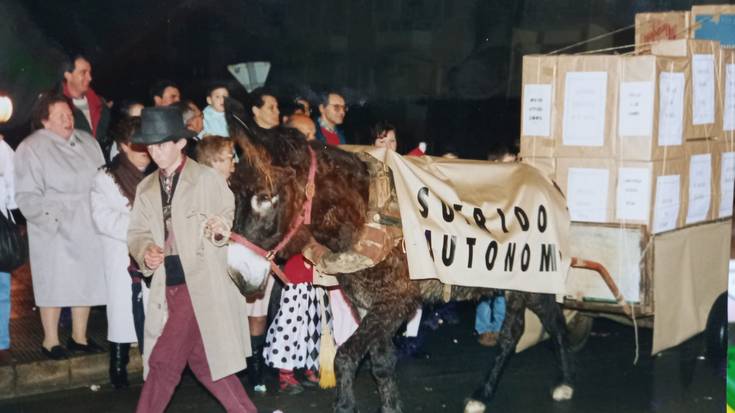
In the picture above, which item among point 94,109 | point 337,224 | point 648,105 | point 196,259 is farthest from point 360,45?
point 196,259

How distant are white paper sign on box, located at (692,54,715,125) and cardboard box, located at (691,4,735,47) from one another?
0.69m

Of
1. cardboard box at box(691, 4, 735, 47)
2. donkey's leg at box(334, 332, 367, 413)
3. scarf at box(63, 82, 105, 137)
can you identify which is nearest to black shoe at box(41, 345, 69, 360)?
scarf at box(63, 82, 105, 137)

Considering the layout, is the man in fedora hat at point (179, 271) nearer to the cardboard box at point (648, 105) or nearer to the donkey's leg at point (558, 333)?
the donkey's leg at point (558, 333)

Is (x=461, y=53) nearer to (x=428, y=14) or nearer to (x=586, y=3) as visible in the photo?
(x=428, y=14)

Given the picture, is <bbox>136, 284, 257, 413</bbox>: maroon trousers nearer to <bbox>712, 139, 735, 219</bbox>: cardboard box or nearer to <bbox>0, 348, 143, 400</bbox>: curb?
<bbox>0, 348, 143, 400</bbox>: curb

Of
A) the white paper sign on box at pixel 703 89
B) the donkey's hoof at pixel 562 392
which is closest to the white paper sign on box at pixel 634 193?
the white paper sign on box at pixel 703 89

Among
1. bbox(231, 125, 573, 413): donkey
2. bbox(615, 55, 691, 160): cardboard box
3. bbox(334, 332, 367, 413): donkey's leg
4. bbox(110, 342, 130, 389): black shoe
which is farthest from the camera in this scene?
bbox(110, 342, 130, 389): black shoe

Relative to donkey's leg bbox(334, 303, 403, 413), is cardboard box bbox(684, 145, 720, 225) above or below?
above

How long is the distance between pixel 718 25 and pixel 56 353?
19.2 ft

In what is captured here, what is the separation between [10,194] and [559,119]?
4143mm

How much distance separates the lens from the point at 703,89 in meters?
7.39

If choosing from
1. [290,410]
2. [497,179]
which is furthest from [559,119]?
[290,410]

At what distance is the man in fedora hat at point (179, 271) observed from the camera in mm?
5586

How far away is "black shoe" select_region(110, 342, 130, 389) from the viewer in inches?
288
